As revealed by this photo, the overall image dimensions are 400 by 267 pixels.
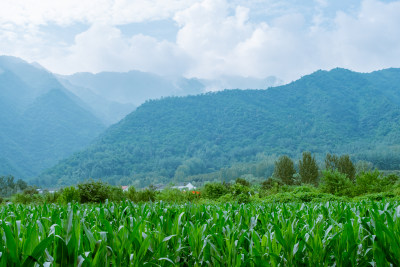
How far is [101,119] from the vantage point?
547 feet

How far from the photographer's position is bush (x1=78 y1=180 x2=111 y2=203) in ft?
36.4

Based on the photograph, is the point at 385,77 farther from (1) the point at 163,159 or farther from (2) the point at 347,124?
(1) the point at 163,159

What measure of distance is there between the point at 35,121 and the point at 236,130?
80.3 metres

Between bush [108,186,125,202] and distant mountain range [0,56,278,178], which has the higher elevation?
distant mountain range [0,56,278,178]

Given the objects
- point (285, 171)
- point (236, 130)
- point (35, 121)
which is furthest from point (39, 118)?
point (285, 171)

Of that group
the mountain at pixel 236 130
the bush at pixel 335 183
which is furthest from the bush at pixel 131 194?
the mountain at pixel 236 130

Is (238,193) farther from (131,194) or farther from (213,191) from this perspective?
(131,194)

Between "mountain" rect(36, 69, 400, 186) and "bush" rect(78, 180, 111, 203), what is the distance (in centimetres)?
6516

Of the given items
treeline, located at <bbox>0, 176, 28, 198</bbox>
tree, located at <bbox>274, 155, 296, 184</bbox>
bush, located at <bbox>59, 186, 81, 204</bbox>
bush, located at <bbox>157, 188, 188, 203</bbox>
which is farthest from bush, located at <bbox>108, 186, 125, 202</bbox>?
treeline, located at <bbox>0, 176, 28, 198</bbox>

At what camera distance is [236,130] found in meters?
115

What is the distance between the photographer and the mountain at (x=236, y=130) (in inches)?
3575

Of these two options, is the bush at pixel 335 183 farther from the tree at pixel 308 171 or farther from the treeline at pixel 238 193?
the tree at pixel 308 171

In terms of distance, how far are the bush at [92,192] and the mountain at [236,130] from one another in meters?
65.2

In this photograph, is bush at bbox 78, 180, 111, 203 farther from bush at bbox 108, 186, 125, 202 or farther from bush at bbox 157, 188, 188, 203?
bush at bbox 157, 188, 188, 203
